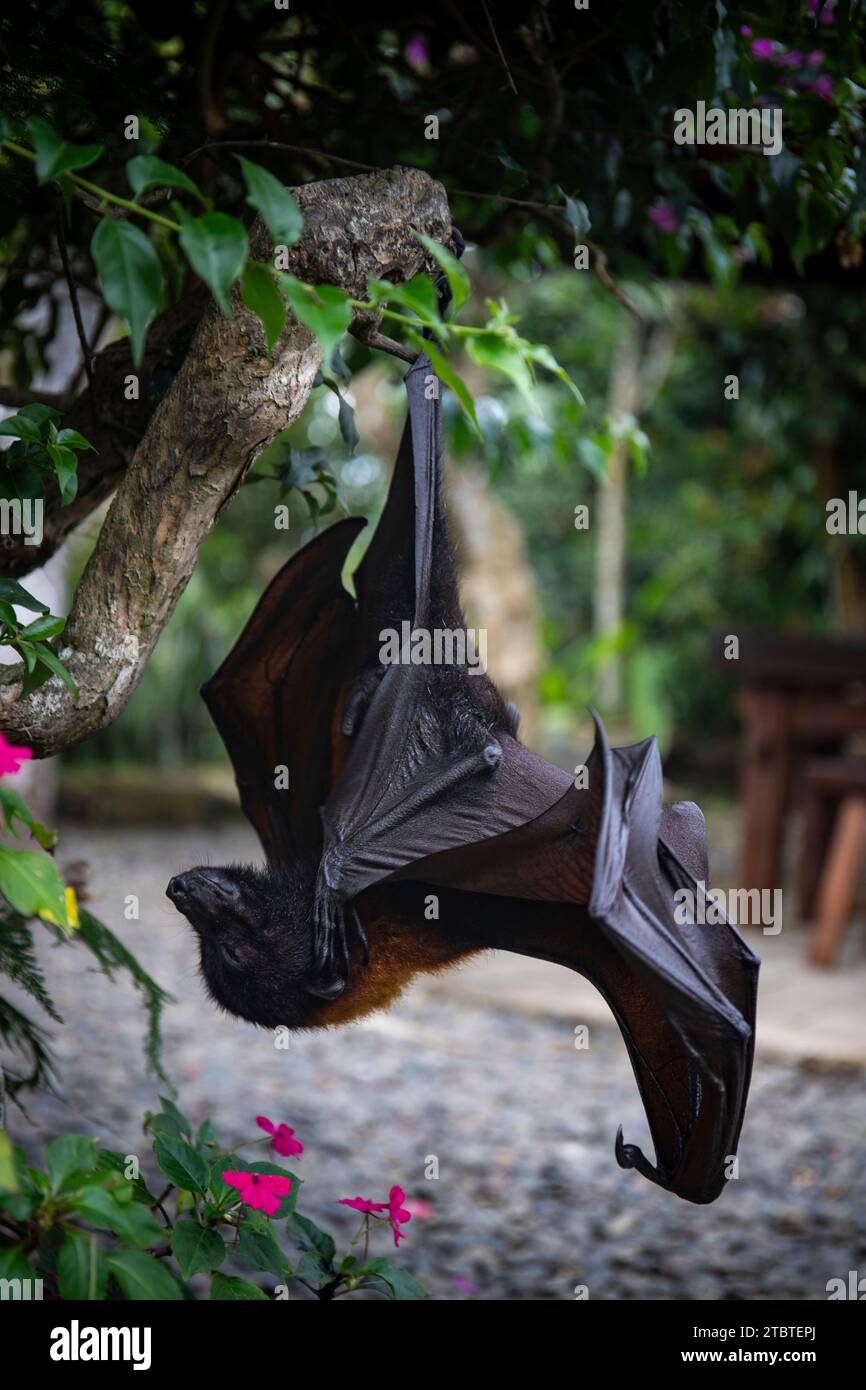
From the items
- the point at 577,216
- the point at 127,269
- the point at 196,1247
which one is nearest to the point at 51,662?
the point at 127,269

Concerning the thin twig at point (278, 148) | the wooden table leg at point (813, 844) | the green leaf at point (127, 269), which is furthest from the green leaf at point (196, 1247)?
the wooden table leg at point (813, 844)

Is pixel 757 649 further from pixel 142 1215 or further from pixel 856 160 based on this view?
pixel 142 1215

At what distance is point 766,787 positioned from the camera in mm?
5938

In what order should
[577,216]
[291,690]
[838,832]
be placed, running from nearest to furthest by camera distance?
[577,216]
[291,690]
[838,832]

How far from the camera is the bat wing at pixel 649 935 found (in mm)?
1412

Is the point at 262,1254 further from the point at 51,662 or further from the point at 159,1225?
the point at 51,662

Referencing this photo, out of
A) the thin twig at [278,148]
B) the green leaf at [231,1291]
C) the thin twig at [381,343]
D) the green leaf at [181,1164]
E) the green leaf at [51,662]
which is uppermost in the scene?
the thin twig at [278,148]

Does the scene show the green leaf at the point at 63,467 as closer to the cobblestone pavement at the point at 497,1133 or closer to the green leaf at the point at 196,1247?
the green leaf at the point at 196,1247

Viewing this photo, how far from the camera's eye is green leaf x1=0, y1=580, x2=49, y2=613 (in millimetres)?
1311

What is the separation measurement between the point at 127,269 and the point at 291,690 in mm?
1038

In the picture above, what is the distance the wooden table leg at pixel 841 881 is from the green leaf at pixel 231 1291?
13.9ft

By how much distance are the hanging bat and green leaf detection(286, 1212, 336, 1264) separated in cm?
24

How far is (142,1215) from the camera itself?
1165mm

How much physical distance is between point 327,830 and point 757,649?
4.42 m
